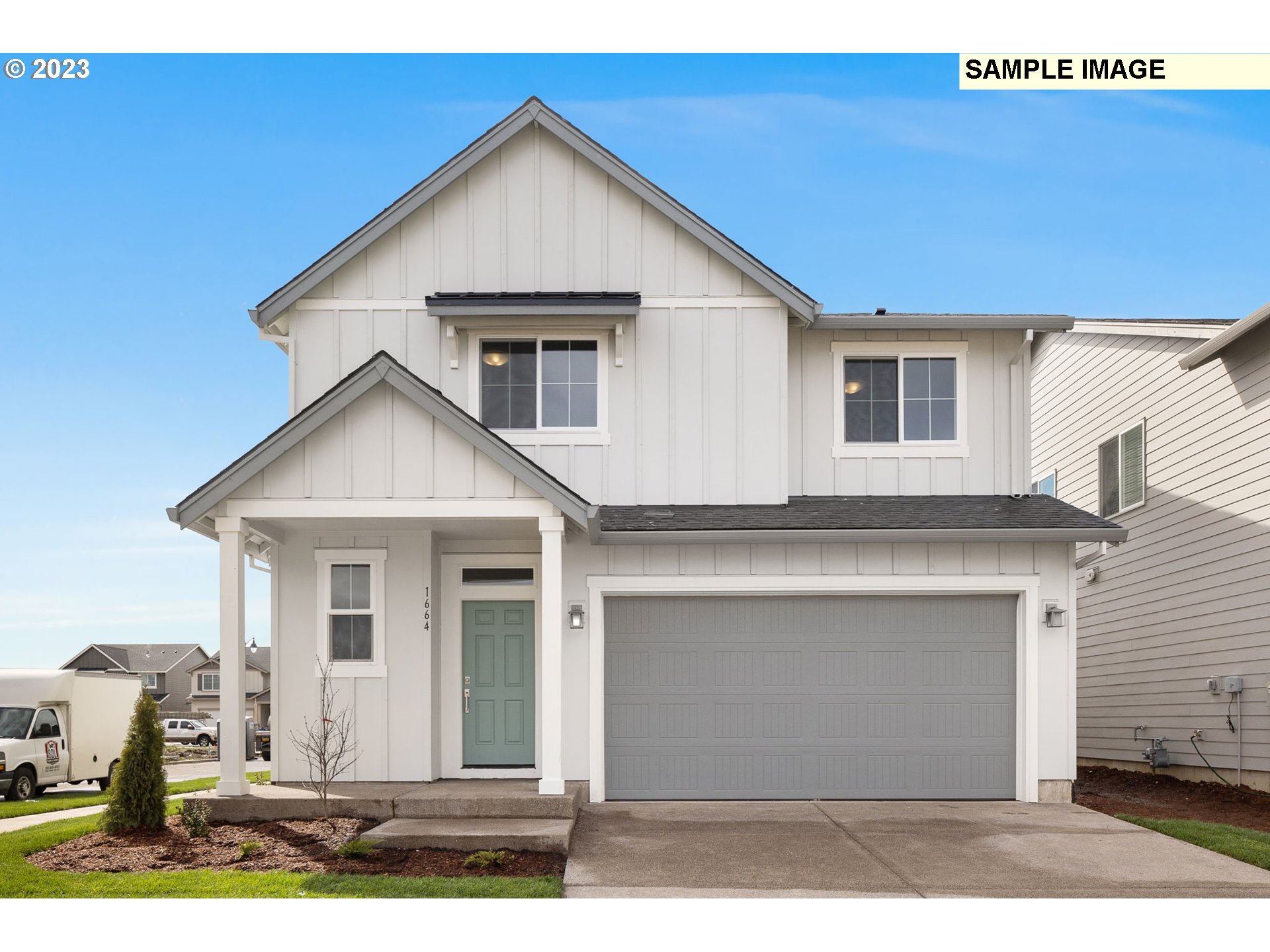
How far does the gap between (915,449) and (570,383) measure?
421cm

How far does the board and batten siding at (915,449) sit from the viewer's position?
13555 millimetres

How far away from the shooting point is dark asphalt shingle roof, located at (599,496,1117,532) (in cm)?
1203

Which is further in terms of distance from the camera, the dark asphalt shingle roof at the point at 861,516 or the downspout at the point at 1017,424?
the downspout at the point at 1017,424

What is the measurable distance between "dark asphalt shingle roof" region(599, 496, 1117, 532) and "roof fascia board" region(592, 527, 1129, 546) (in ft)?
0.14

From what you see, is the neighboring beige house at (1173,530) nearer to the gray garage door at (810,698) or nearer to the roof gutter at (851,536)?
the roof gutter at (851,536)

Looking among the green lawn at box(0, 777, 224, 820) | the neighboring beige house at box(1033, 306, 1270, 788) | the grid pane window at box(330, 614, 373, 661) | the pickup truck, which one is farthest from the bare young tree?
the pickup truck

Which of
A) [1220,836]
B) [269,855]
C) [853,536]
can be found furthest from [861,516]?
[269,855]

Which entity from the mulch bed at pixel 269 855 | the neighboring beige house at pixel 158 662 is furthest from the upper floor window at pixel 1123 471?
the neighboring beige house at pixel 158 662

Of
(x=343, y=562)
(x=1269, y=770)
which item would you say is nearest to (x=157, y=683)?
(x=343, y=562)

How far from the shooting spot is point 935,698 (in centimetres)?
1243

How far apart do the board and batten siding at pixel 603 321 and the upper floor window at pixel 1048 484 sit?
860 cm

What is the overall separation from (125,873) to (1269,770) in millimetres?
12154

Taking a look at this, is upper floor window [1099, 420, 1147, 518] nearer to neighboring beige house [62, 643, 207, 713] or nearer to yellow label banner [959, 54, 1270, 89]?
yellow label banner [959, 54, 1270, 89]

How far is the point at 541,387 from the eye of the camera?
13156 mm
